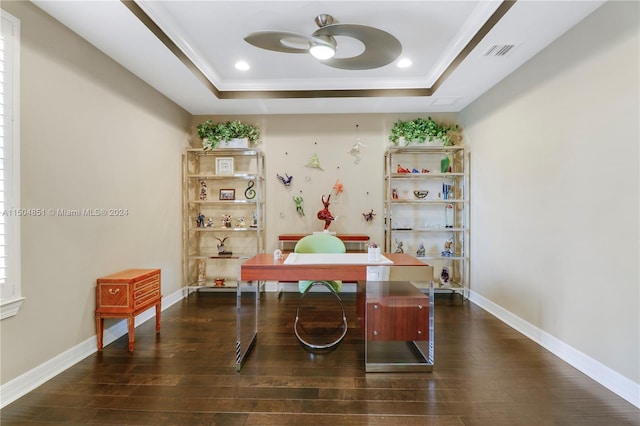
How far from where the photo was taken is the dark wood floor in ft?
5.38

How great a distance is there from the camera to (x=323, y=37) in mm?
2156

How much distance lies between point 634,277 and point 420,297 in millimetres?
1280

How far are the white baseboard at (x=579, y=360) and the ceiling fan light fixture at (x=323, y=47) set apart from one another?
297 centimetres

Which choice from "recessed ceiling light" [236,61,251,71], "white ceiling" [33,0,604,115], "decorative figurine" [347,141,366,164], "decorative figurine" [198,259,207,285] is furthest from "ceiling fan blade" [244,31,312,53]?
A: "decorative figurine" [198,259,207,285]

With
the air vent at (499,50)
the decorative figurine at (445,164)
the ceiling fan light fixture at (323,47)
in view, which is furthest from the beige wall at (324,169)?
the ceiling fan light fixture at (323,47)

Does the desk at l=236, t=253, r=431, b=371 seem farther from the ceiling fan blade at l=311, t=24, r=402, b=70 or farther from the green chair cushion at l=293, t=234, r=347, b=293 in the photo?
the ceiling fan blade at l=311, t=24, r=402, b=70

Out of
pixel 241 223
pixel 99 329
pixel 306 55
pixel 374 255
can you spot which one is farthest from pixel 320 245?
pixel 99 329

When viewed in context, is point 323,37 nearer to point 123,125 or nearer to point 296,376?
point 123,125

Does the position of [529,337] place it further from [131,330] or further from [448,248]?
[131,330]

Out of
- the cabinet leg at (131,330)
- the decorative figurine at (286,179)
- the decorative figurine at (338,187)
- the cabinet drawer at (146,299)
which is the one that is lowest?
the cabinet leg at (131,330)

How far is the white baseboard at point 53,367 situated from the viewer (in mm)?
1760

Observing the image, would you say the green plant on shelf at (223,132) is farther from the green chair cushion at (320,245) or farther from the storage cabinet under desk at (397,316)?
the storage cabinet under desk at (397,316)

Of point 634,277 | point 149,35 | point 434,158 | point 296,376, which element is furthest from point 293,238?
point 634,277

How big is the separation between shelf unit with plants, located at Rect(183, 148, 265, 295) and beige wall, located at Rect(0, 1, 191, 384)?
2.76 feet
